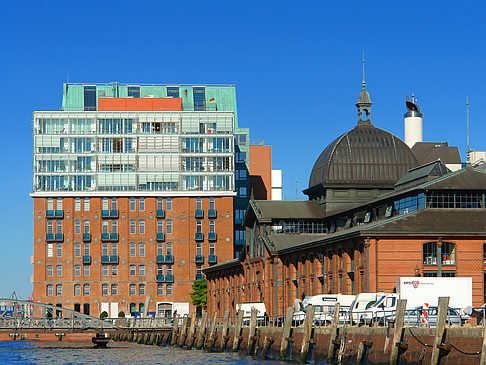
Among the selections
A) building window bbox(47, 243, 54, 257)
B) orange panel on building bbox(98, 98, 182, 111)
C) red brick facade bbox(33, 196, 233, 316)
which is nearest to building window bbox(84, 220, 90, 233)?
red brick facade bbox(33, 196, 233, 316)

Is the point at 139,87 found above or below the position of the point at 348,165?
above

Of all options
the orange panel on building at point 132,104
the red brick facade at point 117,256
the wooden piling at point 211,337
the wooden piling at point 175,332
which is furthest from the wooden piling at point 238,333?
the orange panel on building at point 132,104

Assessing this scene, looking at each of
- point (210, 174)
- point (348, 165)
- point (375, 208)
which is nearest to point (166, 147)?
point (210, 174)

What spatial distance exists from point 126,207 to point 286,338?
96.1m

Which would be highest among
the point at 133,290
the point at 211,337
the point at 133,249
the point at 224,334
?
the point at 133,249

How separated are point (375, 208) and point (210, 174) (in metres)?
65.1

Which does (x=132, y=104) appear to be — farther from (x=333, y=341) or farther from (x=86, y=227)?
(x=333, y=341)

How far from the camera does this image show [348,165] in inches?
4385

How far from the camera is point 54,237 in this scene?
152375mm

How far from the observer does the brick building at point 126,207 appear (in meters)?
153

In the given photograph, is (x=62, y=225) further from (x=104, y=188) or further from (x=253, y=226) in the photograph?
(x=253, y=226)

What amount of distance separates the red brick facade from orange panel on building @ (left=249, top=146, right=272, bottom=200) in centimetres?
3614

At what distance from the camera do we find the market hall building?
72.9 metres

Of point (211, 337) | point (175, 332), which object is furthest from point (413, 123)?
point (211, 337)
